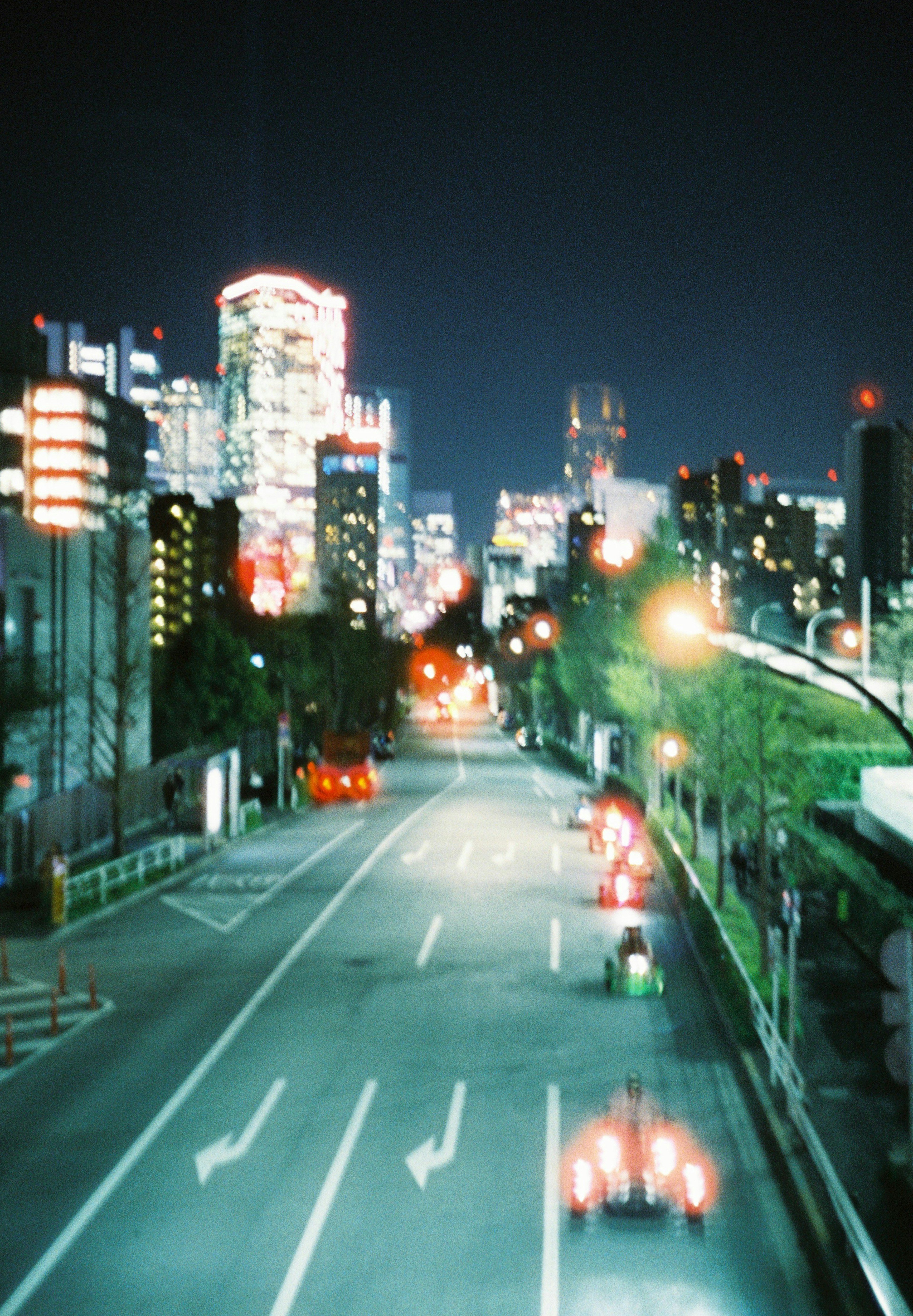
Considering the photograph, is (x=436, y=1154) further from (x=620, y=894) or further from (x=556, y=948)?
(x=620, y=894)

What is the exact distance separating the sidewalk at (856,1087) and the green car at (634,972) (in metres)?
2.08

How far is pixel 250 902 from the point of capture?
2836cm

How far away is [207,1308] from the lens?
32.2ft

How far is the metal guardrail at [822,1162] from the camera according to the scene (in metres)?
9.18

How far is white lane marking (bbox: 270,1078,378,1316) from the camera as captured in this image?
33.0ft

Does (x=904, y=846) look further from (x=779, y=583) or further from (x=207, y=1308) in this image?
(x=779, y=583)

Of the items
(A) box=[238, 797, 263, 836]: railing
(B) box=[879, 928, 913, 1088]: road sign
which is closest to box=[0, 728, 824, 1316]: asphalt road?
(B) box=[879, 928, 913, 1088]: road sign

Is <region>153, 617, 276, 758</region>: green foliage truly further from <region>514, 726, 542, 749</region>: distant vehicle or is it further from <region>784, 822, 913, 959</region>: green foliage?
<region>784, 822, 913, 959</region>: green foliage

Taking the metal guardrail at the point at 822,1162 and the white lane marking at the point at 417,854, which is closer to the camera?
the metal guardrail at the point at 822,1162

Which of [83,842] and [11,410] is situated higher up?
[11,410]

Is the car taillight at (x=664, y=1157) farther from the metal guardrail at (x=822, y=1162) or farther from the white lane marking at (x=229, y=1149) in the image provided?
the white lane marking at (x=229, y=1149)

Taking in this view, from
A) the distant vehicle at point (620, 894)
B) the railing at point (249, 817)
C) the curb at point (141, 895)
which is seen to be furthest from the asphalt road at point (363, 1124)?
the railing at point (249, 817)

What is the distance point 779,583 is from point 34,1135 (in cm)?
13857

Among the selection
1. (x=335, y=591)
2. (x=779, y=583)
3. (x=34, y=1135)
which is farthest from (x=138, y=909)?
(x=779, y=583)
